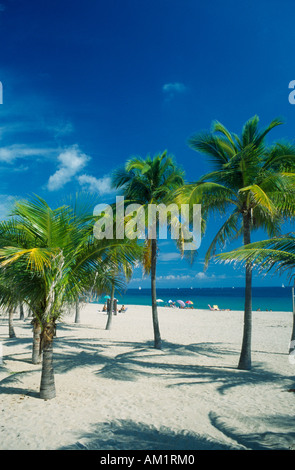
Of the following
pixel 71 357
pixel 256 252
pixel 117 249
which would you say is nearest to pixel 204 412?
pixel 256 252

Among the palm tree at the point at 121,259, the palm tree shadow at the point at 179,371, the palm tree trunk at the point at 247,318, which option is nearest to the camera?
the palm tree at the point at 121,259

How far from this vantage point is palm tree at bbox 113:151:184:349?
13305 millimetres

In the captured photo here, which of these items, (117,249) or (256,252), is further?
(117,249)

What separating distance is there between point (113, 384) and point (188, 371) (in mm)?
2663

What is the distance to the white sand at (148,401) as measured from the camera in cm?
529

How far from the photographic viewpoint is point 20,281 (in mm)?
7035

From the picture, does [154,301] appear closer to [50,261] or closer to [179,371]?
[179,371]

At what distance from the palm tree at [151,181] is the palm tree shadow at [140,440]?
25.3ft

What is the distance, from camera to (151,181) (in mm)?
13461

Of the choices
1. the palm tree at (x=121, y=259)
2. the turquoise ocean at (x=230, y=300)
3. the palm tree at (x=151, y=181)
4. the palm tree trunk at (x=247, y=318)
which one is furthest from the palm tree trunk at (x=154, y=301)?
the turquoise ocean at (x=230, y=300)

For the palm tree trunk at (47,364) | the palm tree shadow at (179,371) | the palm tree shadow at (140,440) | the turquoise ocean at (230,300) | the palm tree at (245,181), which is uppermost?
the palm tree at (245,181)

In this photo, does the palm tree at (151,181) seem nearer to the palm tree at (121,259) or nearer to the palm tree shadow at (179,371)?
the palm tree shadow at (179,371)

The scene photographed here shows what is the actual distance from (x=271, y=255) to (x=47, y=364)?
215 inches
